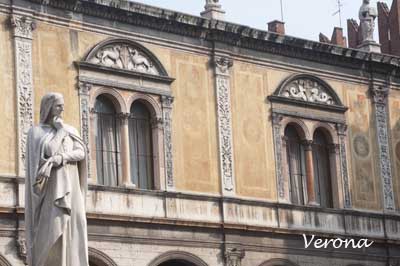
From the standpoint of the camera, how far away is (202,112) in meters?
29.7

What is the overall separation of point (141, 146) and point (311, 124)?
544 centimetres

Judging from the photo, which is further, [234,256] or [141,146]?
[234,256]

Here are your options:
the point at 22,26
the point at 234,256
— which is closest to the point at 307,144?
the point at 234,256

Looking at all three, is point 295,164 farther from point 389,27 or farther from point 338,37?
point 338,37

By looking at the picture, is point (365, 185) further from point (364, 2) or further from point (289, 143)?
point (364, 2)

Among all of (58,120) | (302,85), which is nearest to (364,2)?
(302,85)

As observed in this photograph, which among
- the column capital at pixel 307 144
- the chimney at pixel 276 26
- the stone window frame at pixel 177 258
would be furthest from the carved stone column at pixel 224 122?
the chimney at pixel 276 26

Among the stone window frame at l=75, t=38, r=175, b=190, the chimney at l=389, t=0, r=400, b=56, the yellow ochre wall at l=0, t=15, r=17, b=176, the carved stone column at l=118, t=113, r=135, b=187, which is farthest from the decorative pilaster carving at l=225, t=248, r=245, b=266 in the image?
the chimney at l=389, t=0, r=400, b=56

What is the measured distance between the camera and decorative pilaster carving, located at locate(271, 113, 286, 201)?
101 feet

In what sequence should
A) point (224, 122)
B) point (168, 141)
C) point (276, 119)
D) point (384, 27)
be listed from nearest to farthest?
point (168, 141) < point (224, 122) < point (276, 119) < point (384, 27)

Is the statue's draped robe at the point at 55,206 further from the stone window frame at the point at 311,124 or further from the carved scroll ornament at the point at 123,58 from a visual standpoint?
the stone window frame at the point at 311,124

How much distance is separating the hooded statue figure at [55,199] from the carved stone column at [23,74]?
1422cm

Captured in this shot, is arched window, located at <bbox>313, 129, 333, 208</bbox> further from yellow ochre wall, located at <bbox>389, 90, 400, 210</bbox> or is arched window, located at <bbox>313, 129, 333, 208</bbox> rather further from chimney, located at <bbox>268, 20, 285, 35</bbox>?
chimney, located at <bbox>268, 20, 285, 35</bbox>

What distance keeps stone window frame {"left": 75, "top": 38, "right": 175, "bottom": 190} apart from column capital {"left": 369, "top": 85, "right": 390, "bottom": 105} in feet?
23.4
